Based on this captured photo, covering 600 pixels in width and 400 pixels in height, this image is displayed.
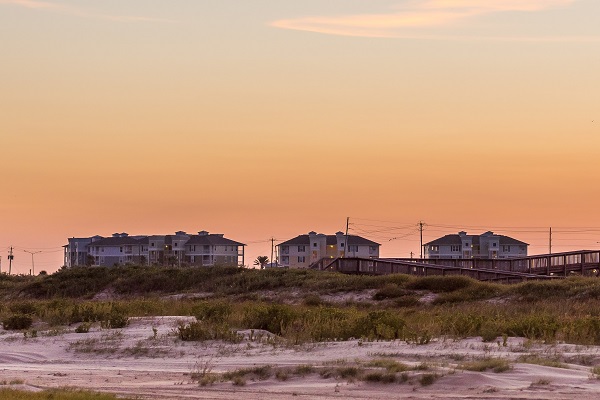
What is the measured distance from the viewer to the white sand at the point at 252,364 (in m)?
18.1

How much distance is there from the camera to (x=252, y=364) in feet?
73.4

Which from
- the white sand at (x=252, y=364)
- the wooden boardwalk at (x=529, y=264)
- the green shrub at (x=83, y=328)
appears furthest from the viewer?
the wooden boardwalk at (x=529, y=264)

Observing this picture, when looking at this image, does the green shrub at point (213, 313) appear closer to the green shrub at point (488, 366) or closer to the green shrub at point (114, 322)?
the green shrub at point (114, 322)

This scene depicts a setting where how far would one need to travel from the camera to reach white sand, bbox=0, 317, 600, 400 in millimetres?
18094

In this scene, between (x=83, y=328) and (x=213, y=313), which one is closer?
(x=83, y=328)

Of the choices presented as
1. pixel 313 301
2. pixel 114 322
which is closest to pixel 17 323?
pixel 114 322

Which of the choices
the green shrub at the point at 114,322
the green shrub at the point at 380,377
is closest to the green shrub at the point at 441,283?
the green shrub at the point at 114,322

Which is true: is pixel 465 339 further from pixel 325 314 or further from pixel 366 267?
pixel 366 267

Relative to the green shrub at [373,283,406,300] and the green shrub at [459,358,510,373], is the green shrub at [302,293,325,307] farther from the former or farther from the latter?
the green shrub at [459,358,510,373]

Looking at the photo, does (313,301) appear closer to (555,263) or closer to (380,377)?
(555,263)

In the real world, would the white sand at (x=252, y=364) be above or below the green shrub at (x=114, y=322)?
below

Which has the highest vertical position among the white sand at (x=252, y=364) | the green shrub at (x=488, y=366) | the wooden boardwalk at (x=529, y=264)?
the wooden boardwalk at (x=529, y=264)

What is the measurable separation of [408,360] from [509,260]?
45.8m

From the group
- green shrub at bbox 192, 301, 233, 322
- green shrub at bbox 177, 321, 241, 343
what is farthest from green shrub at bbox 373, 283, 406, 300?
green shrub at bbox 177, 321, 241, 343
